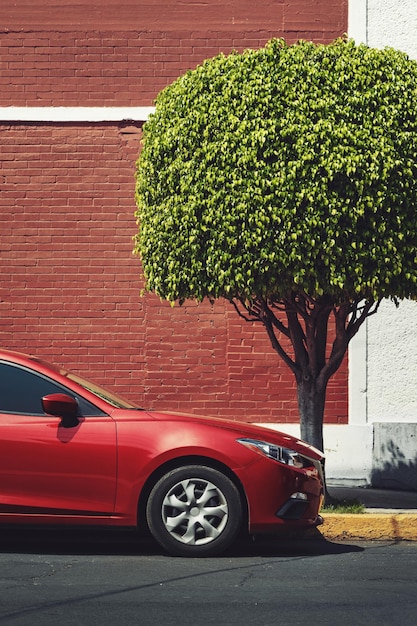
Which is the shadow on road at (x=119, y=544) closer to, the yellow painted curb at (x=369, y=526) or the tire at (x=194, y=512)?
the yellow painted curb at (x=369, y=526)

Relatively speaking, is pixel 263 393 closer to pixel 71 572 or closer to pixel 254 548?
pixel 254 548

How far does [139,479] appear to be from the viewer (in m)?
7.23

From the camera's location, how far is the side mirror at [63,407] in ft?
23.7

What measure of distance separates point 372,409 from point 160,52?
501cm

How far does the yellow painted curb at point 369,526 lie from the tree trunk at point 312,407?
1332mm

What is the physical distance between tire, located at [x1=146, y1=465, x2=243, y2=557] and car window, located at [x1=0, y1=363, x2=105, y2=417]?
75 centimetres

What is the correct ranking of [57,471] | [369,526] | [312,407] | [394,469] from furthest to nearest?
[394,469] < [312,407] < [369,526] < [57,471]

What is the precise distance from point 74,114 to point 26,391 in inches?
237

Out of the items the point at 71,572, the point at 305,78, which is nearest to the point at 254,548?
the point at 71,572

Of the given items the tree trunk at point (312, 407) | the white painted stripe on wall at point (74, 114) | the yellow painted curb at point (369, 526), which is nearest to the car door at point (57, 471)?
the yellow painted curb at point (369, 526)

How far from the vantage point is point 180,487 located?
23.8 ft

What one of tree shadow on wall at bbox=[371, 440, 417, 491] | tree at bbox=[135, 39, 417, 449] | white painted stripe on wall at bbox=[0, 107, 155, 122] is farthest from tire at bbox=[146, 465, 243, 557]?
white painted stripe on wall at bbox=[0, 107, 155, 122]

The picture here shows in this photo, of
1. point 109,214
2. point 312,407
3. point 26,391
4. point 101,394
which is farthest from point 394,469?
point 26,391

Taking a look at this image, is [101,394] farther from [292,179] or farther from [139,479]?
[292,179]
